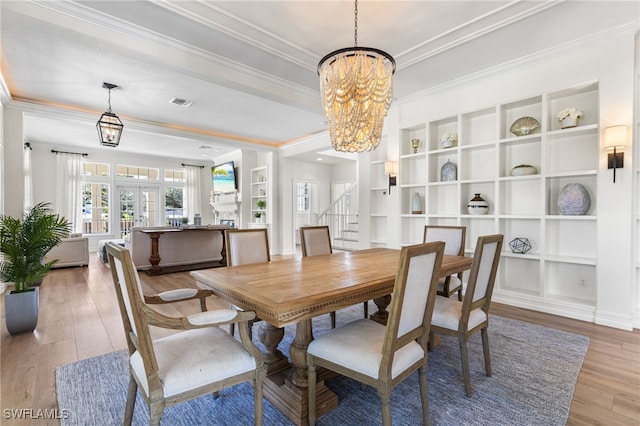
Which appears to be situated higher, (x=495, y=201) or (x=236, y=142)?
(x=236, y=142)

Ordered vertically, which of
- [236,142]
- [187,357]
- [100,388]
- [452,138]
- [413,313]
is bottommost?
[100,388]

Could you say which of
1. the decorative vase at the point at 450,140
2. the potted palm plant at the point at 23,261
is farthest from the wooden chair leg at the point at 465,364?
the potted palm plant at the point at 23,261

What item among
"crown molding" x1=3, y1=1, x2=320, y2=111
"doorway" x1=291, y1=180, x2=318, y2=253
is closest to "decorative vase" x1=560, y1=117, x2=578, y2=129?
"crown molding" x1=3, y1=1, x2=320, y2=111

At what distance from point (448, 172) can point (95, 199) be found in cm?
911

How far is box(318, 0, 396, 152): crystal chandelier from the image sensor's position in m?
2.20

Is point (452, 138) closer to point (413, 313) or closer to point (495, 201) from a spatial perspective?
point (495, 201)

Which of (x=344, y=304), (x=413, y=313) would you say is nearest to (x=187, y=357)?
(x=344, y=304)

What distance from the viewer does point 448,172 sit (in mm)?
4293

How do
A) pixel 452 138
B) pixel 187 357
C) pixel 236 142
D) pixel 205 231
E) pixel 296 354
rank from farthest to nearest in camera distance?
pixel 236 142 → pixel 205 231 → pixel 452 138 → pixel 296 354 → pixel 187 357

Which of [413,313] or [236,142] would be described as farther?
[236,142]

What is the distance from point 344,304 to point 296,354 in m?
0.44

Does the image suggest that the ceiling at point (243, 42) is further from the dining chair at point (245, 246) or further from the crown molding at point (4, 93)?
the dining chair at point (245, 246)

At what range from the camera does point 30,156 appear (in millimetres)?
7441

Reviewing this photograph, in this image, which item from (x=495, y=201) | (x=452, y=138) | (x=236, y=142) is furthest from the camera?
(x=236, y=142)
